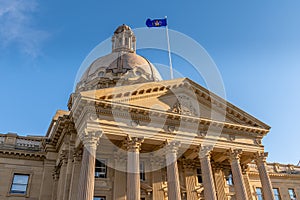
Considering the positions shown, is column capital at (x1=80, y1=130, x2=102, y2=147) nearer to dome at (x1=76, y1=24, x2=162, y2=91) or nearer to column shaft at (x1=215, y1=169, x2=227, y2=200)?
column shaft at (x1=215, y1=169, x2=227, y2=200)

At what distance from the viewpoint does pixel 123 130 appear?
2283cm

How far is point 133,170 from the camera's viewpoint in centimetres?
2131

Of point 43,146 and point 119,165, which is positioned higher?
point 43,146

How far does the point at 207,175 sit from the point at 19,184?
16.5 metres

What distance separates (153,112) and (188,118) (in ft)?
10.3

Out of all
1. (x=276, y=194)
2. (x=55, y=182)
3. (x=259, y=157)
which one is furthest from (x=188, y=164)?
(x=276, y=194)

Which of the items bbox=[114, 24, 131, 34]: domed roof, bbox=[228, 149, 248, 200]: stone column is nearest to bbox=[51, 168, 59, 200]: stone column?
bbox=[228, 149, 248, 200]: stone column

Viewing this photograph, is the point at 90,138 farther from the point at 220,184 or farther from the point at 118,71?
the point at 118,71

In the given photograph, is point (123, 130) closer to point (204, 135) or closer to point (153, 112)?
point (153, 112)

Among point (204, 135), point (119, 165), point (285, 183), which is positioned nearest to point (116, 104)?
point (119, 165)

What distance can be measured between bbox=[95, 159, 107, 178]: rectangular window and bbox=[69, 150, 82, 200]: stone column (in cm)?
203

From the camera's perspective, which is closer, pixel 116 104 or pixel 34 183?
pixel 116 104

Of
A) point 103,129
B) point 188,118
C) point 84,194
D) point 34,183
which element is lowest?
point 84,194

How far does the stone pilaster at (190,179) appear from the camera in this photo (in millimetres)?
26656
